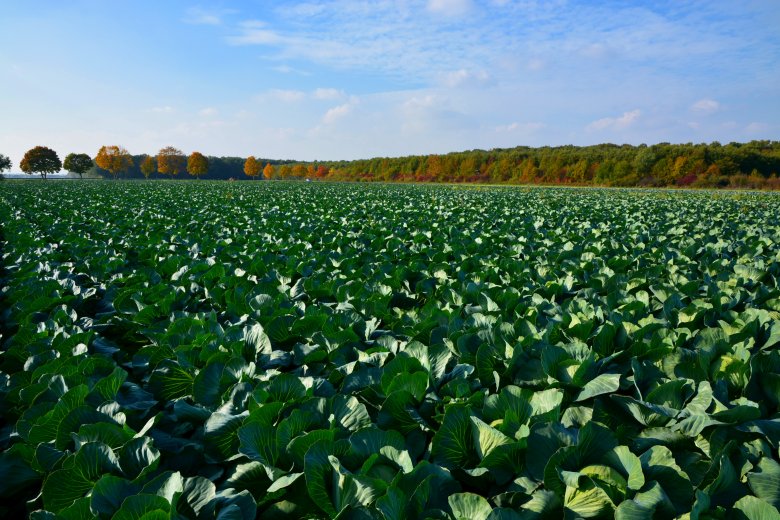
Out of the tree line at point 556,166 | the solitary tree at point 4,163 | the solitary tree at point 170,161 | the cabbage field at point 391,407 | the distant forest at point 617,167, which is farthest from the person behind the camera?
the solitary tree at point 170,161

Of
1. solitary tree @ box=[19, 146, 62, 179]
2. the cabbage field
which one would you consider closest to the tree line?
solitary tree @ box=[19, 146, 62, 179]

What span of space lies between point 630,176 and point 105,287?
66.4 metres

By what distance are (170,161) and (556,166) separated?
87315mm

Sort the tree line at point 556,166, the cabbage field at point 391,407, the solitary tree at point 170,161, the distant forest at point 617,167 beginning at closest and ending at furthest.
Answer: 1. the cabbage field at point 391,407
2. the distant forest at point 617,167
3. the tree line at point 556,166
4. the solitary tree at point 170,161

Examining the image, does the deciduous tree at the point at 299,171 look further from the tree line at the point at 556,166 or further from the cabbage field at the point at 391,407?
the cabbage field at the point at 391,407

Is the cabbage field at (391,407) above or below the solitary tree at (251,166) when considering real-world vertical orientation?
below

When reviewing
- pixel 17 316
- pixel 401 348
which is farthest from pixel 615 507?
pixel 17 316

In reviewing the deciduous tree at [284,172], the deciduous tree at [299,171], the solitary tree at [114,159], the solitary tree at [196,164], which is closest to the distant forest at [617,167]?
the deciduous tree at [299,171]

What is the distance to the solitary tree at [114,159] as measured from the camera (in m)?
102

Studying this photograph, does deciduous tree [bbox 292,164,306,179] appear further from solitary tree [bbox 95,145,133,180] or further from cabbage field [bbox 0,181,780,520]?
cabbage field [bbox 0,181,780,520]

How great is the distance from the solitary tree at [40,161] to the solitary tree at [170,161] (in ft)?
68.0

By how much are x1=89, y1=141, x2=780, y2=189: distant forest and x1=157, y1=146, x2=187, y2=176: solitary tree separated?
4228 centimetres

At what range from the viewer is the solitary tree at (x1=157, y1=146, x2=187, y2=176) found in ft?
358

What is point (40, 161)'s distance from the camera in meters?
89.2
